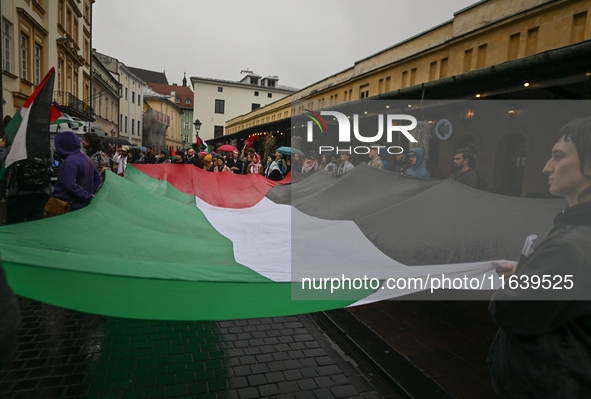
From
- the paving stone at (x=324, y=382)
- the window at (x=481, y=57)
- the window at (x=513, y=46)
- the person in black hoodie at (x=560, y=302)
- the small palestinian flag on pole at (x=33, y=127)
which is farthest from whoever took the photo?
the window at (x=481, y=57)

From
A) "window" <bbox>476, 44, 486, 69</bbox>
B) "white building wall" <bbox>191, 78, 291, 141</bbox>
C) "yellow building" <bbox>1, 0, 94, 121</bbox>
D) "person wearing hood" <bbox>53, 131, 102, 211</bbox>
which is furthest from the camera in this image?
"white building wall" <bbox>191, 78, 291, 141</bbox>

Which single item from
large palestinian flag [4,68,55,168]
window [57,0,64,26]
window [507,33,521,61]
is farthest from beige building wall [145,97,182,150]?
large palestinian flag [4,68,55,168]

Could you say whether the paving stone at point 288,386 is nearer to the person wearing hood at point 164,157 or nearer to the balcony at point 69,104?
the person wearing hood at point 164,157

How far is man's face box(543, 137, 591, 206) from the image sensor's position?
1.39 m

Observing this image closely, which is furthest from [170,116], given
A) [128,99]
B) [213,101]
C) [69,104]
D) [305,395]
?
[305,395]

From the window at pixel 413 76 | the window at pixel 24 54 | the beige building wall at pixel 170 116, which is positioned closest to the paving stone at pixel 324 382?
the window at pixel 413 76

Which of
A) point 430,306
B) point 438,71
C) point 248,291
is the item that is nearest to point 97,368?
point 248,291

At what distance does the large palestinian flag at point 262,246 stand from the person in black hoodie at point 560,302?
1.08m

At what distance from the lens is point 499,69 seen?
6141 mm

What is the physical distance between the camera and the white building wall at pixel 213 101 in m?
54.8

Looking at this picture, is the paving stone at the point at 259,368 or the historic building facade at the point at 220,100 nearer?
the paving stone at the point at 259,368

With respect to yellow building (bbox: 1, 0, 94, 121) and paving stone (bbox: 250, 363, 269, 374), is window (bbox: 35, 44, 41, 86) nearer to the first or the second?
yellow building (bbox: 1, 0, 94, 121)

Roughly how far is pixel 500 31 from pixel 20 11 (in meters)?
18.5

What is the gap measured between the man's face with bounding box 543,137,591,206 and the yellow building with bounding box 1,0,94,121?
18.2m
